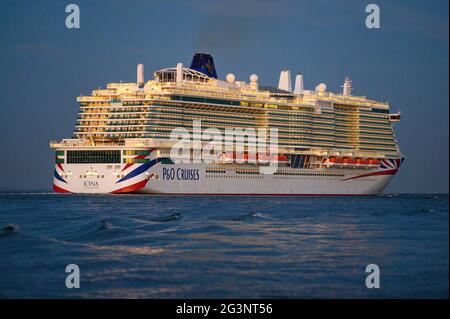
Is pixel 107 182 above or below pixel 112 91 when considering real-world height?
below

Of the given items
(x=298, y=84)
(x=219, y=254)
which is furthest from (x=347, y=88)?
(x=219, y=254)

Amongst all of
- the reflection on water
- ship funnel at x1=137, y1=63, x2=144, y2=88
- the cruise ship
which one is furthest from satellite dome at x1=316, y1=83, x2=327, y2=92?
the reflection on water

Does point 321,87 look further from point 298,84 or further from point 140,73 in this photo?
point 140,73

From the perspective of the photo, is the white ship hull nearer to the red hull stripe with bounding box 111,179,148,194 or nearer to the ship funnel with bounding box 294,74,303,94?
the red hull stripe with bounding box 111,179,148,194

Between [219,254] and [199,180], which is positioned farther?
[199,180]

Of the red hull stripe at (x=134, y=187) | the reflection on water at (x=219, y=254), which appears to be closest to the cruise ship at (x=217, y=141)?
the red hull stripe at (x=134, y=187)

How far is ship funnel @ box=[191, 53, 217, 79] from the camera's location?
106 meters

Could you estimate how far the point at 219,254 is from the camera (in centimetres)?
3662

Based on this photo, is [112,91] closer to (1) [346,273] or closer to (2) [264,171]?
(2) [264,171]

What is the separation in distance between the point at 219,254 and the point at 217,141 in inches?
2491

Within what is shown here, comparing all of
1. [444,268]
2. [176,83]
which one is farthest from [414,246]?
[176,83]

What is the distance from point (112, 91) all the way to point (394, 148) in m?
42.7

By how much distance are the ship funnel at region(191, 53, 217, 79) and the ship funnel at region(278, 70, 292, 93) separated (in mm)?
17900
